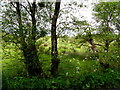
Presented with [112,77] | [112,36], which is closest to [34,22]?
[112,77]

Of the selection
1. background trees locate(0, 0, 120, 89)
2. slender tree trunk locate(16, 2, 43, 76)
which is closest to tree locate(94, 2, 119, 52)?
background trees locate(0, 0, 120, 89)

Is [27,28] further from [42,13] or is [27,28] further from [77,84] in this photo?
[77,84]

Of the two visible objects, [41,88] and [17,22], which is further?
[17,22]

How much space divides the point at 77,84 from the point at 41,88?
50.7 inches

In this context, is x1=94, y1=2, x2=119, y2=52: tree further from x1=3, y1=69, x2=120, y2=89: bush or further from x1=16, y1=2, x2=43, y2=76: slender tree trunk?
x1=16, y1=2, x2=43, y2=76: slender tree trunk

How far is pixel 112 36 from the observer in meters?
8.57

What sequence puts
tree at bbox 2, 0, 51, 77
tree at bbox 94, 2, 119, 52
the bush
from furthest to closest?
tree at bbox 94, 2, 119, 52 < tree at bbox 2, 0, 51, 77 < the bush

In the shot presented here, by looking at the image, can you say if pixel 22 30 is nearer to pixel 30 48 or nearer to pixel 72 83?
pixel 30 48

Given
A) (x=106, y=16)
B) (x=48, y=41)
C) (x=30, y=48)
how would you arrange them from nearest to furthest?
(x=30, y=48) < (x=48, y=41) < (x=106, y=16)

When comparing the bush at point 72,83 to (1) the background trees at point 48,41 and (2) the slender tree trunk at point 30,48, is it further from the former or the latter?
(2) the slender tree trunk at point 30,48

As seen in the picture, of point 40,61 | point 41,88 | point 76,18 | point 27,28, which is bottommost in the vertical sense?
point 41,88

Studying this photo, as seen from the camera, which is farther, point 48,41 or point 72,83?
point 48,41

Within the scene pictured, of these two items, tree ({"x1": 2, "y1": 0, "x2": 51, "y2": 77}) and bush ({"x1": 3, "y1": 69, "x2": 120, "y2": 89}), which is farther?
tree ({"x1": 2, "y1": 0, "x2": 51, "y2": 77})

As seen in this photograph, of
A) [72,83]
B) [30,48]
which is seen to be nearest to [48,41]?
[30,48]
